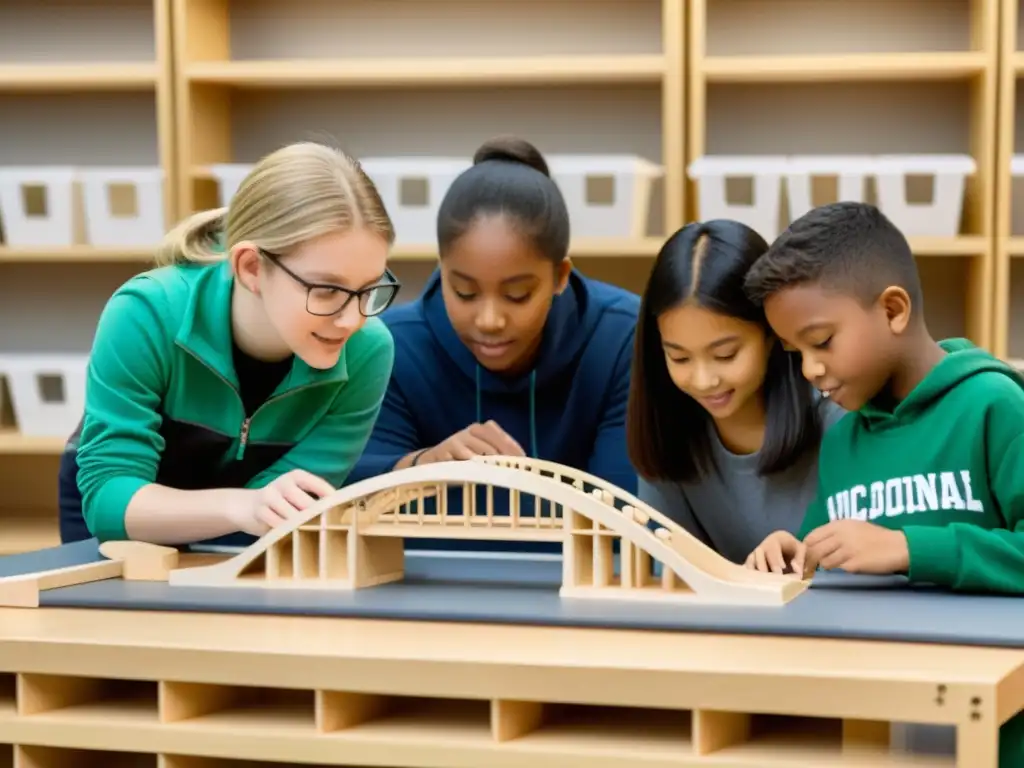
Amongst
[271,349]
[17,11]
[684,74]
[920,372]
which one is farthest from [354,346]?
[17,11]

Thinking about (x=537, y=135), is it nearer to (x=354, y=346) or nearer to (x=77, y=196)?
(x=77, y=196)

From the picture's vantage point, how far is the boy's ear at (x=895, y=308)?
154 cm

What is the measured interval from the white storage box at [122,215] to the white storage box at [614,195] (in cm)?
95

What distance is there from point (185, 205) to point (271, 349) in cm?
180

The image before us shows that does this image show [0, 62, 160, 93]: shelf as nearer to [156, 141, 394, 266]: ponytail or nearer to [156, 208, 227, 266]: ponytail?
[156, 208, 227, 266]: ponytail

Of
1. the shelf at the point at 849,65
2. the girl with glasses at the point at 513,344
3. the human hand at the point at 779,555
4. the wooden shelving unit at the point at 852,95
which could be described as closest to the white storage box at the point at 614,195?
the wooden shelving unit at the point at 852,95

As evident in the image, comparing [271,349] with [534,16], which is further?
[534,16]

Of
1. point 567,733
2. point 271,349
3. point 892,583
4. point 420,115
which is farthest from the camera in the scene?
point 420,115

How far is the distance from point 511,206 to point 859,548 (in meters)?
0.79

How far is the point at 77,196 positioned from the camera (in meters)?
3.45

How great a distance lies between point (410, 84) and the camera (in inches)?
138

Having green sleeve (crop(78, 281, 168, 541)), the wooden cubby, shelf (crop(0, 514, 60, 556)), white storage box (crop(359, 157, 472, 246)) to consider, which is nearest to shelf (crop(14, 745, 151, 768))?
the wooden cubby

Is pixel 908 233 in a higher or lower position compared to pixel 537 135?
lower

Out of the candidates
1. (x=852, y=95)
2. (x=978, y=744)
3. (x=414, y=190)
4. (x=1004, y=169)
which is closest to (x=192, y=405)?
(x=978, y=744)
